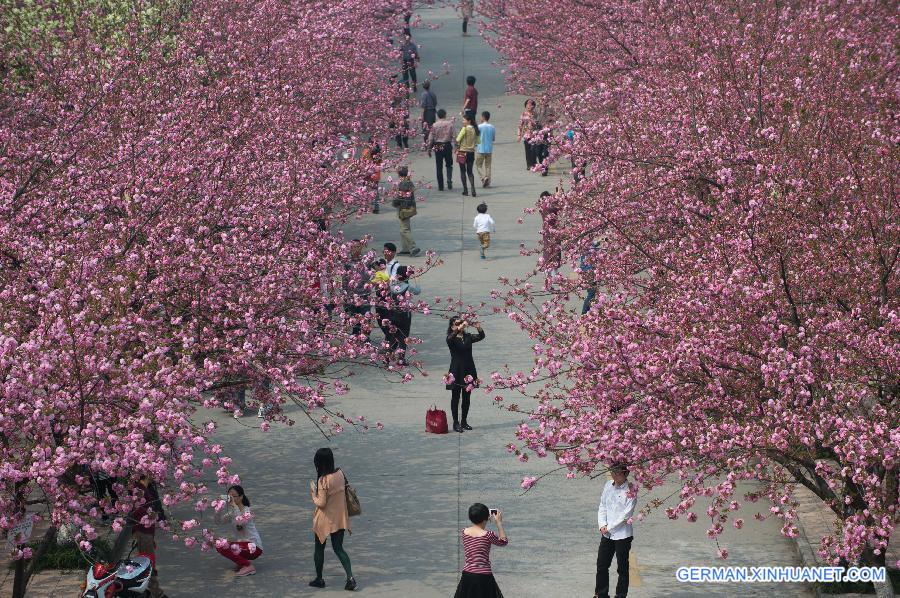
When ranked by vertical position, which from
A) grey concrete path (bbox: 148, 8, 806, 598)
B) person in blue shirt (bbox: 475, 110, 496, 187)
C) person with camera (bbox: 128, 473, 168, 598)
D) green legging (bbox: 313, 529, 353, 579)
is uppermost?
person in blue shirt (bbox: 475, 110, 496, 187)

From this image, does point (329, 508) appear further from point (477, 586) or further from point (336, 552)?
point (477, 586)

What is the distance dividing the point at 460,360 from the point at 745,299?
298 inches

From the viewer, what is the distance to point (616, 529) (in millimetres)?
12984

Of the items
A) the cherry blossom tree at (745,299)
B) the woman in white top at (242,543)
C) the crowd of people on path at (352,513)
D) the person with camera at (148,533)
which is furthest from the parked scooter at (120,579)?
the cherry blossom tree at (745,299)

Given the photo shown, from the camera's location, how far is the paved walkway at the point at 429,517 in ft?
46.3

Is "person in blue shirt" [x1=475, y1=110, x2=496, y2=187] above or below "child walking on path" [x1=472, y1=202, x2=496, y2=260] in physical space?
above

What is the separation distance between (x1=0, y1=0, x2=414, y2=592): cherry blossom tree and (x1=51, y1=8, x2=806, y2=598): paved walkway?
1194 millimetres

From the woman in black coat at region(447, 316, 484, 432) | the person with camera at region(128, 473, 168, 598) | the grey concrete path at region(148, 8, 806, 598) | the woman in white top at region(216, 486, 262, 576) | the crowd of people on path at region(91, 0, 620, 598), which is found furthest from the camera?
the woman in black coat at region(447, 316, 484, 432)

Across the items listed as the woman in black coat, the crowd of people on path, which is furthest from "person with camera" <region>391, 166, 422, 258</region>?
the woman in black coat

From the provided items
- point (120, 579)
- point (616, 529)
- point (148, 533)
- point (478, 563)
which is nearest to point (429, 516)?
point (616, 529)

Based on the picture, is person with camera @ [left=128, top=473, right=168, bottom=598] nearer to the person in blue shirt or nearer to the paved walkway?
the paved walkway

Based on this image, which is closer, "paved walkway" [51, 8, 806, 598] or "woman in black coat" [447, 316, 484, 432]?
"paved walkway" [51, 8, 806, 598]

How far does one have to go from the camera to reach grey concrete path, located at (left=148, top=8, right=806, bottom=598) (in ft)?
46.3

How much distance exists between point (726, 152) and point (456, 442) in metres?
5.76
